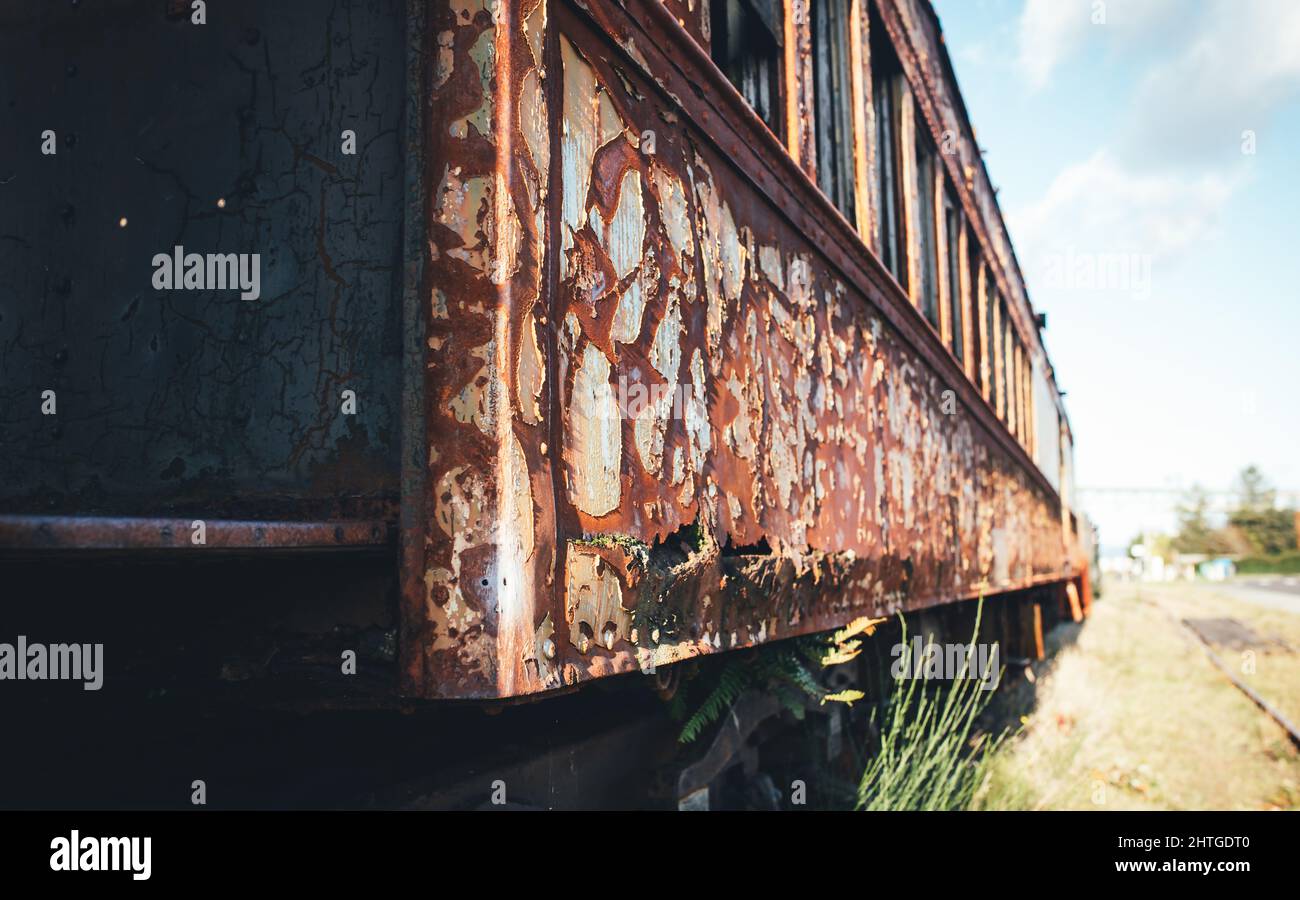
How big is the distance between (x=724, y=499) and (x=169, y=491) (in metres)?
0.90

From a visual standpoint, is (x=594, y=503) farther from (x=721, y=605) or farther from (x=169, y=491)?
(x=169, y=491)

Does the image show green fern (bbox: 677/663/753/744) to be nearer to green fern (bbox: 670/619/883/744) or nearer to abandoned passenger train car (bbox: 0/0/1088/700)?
green fern (bbox: 670/619/883/744)

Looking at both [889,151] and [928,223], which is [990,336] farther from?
[889,151]

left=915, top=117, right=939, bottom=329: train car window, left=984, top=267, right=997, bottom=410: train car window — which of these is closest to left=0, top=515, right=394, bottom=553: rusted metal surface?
left=915, top=117, right=939, bottom=329: train car window

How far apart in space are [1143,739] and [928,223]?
4.73 metres

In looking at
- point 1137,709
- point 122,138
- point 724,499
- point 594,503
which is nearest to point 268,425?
point 594,503

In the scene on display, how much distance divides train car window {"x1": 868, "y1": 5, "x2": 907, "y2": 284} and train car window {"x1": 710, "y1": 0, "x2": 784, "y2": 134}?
1.40 metres

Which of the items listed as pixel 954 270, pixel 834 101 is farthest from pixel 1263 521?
pixel 834 101

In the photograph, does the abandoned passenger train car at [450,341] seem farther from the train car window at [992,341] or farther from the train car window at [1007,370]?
the train car window at [1007,370]

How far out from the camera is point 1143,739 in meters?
6.89

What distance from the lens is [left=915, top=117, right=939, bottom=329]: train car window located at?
4.45 metres

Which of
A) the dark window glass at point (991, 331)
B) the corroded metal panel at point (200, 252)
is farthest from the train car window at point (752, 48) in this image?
the dark window glass at point (991, 331)

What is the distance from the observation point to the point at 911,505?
3066 mm

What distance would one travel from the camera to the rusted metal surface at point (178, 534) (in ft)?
2.80
